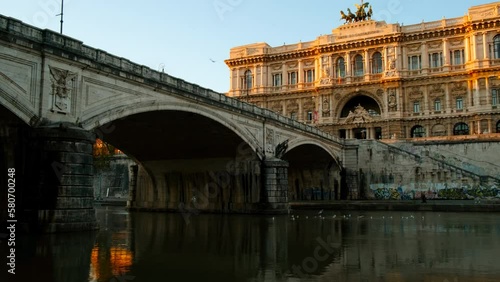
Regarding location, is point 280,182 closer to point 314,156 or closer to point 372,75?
point 314,156

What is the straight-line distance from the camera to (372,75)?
74.2 meters

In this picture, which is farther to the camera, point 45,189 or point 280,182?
point 280,182

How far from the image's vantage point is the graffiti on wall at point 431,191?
5019cm

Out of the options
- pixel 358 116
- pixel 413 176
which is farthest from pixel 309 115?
pixel 413 176

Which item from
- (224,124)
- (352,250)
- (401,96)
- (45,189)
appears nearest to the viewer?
(352,250)

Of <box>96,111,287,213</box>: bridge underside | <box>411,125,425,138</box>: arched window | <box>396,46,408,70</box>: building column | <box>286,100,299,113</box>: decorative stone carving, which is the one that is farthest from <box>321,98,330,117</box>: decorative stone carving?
<box>96,111,287,213</box>: bridge underside

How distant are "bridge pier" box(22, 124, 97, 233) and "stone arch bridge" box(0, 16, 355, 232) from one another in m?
0.04

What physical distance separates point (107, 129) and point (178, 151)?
30.8 feet

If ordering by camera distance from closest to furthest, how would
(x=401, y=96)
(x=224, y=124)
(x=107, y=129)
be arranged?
(x=107, y=129), (x=224, y=124), (x=401, y=96)

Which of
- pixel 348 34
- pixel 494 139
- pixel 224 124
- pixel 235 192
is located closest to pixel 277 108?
pixel 348 34

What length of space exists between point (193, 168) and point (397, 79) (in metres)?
42.0

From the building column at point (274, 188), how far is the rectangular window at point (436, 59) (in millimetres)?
42644

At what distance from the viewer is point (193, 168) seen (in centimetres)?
4150

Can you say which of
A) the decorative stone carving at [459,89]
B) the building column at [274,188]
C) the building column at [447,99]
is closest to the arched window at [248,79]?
the building column at [447,99]
